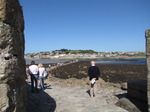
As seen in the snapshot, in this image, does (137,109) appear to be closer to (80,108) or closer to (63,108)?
(80,108)

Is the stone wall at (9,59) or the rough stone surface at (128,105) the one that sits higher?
the stone wall at (9,59)

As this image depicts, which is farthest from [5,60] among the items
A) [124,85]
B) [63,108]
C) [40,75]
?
[124,85]

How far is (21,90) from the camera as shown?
157 inches

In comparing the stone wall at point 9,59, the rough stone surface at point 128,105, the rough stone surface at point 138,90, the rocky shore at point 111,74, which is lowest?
the rocky shore at point 111,74

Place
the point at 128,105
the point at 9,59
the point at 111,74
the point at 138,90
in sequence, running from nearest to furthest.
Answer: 1. the point at 9,59
2. the point at 128,105
3. the point at 138,90
4. the point at 111,74

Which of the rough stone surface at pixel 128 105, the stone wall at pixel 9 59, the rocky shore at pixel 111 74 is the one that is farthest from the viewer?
the rocky shore at pixel 111 74

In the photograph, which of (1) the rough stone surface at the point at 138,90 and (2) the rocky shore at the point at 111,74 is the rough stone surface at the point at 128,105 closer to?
(1) the rough stone surface at the point at 138,90

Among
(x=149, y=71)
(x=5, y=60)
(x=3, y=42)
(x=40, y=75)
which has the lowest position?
(x=40, y=75)

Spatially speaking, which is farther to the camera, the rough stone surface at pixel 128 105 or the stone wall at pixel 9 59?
the rough stone surface at pixel 128 105

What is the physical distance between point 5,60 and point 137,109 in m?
4.78

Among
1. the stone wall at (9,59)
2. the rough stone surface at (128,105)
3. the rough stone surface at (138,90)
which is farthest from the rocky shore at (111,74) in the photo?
the stone wall at (9,59)

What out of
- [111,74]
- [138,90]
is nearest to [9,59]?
[138,90]

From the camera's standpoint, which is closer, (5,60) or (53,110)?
(5,60)

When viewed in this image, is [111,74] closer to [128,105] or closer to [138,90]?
[138,90]
